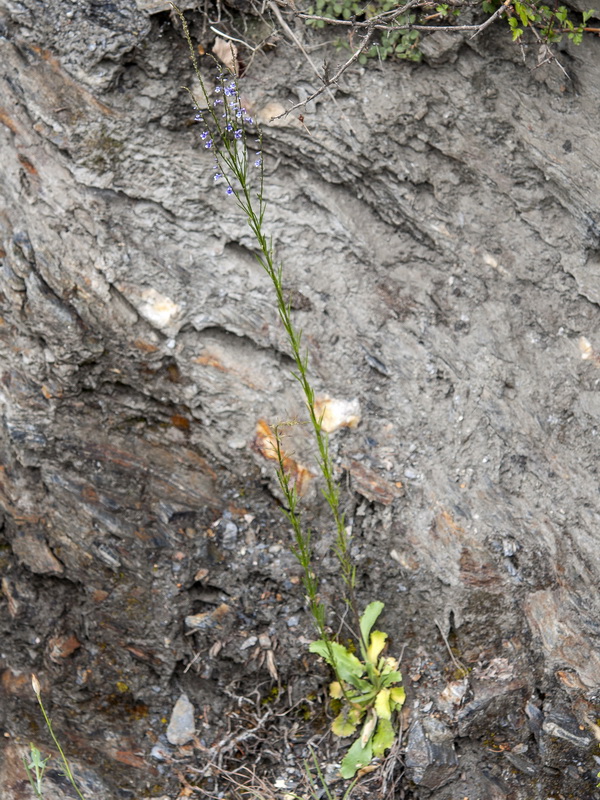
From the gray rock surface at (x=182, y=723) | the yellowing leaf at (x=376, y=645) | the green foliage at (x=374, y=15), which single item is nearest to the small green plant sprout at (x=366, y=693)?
the yellowing leaf at (x=376, y=645)

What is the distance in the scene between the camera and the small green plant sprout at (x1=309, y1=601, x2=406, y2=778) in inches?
123

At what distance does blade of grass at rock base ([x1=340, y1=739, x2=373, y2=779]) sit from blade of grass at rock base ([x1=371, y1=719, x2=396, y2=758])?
0.03 metres

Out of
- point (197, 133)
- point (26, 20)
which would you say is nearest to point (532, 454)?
point (197, 133)

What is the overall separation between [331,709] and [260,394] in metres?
→ 1.52

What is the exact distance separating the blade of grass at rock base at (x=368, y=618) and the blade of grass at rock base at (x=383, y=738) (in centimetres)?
35

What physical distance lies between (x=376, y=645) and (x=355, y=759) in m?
0.48

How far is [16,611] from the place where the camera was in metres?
3.54

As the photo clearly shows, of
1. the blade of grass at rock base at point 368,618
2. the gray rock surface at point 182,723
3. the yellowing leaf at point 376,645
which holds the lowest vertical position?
the gray rock surface at point 182,723

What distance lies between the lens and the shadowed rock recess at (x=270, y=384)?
3.23 meters

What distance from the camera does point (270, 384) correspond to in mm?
3541

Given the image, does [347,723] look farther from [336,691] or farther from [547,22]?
[547,22]

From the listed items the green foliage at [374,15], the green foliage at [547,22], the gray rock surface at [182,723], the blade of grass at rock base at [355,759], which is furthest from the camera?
the gray rock surface at [182,723]

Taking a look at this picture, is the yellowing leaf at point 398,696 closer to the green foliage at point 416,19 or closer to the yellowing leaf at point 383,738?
the yellowing leaf at point 383,738

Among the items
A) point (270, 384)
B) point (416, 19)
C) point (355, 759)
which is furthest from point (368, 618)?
point (416, 19)
